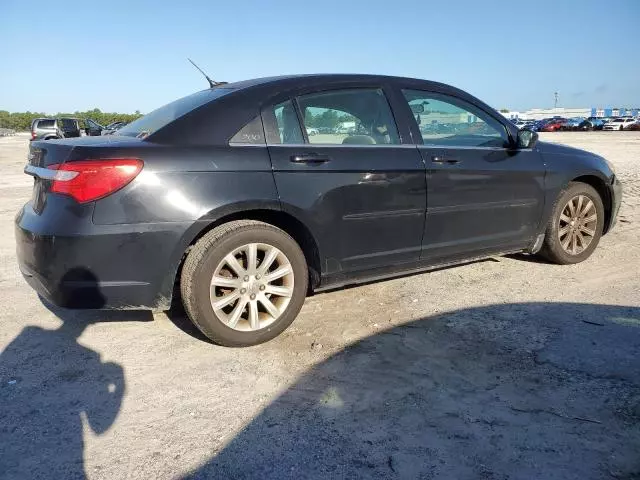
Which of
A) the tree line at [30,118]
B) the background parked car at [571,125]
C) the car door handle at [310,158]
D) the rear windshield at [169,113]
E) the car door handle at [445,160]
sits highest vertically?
the tree line at [30,118]

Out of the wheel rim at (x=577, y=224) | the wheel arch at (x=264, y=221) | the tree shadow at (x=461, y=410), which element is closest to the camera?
the tree shadow at (x=461, y=410)

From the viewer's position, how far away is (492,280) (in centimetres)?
437

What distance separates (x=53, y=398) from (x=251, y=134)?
185 cm

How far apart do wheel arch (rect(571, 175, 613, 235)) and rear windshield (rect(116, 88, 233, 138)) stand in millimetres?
Result: 3411

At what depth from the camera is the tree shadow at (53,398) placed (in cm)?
214

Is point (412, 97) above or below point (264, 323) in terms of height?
above

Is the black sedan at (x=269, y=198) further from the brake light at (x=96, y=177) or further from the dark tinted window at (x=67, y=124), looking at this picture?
the dark tinted window at (x=67, y=124)

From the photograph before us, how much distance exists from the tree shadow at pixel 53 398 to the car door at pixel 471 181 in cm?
236

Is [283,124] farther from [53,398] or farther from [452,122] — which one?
[53,398]

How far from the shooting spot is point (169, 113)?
3.44m

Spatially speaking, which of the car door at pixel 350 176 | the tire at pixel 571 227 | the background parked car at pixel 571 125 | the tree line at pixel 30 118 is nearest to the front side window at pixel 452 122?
the car door at pixel 350 176

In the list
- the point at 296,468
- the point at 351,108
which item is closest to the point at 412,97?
the point at 351,108

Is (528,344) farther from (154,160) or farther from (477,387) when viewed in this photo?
(154,160)

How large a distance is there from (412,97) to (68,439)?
3152mm
